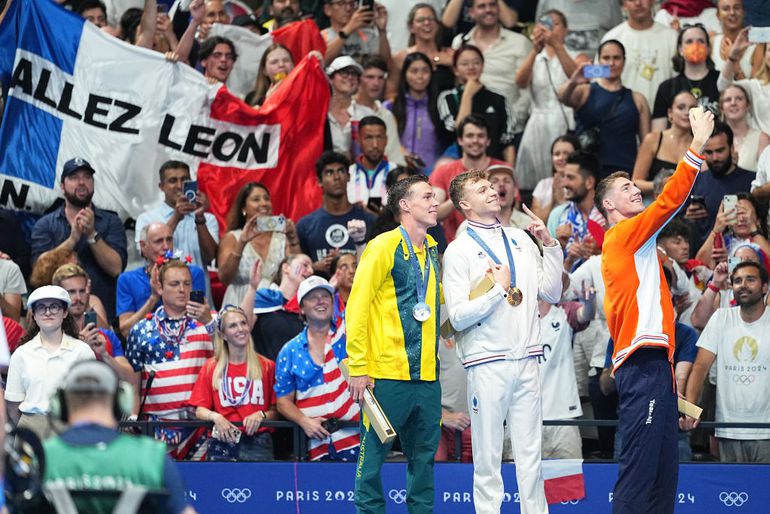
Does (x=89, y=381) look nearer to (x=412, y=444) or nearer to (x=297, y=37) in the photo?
(x=412, y=444)

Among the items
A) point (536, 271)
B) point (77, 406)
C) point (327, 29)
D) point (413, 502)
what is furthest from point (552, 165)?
point (77, 406)

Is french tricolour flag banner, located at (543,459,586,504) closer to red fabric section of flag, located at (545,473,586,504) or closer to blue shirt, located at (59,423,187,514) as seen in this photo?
red fabric section of flag, located at (545,473,586,504)

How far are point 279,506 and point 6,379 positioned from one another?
7.53ft

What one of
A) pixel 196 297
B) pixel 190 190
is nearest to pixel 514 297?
pixel 196 297

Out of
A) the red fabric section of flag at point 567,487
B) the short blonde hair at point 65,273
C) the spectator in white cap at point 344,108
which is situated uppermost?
the spectator in white cap at point 344,108

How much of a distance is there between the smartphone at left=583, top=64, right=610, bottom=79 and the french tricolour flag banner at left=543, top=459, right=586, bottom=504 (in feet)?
15.7

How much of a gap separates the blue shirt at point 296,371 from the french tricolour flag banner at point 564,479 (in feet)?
5.87

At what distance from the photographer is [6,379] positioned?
1034 centimetres

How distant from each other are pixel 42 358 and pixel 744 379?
17.4 feet

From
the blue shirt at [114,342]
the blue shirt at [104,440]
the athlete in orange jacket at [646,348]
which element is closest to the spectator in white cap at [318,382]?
the blue shirt at [114,342]

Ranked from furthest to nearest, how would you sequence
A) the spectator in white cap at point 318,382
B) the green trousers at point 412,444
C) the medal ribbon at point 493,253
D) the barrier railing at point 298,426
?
1. the spectator in white cap at point 318,382
2. the barrier railing at point 298,426
3. the medal ribbon at point 493,253
4. the green trousers at point 412,444

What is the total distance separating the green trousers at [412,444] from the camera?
341 inches

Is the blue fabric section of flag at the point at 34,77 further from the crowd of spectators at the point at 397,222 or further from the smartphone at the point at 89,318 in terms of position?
the smartphone at the point at 89,318

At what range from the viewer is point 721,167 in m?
12.8
